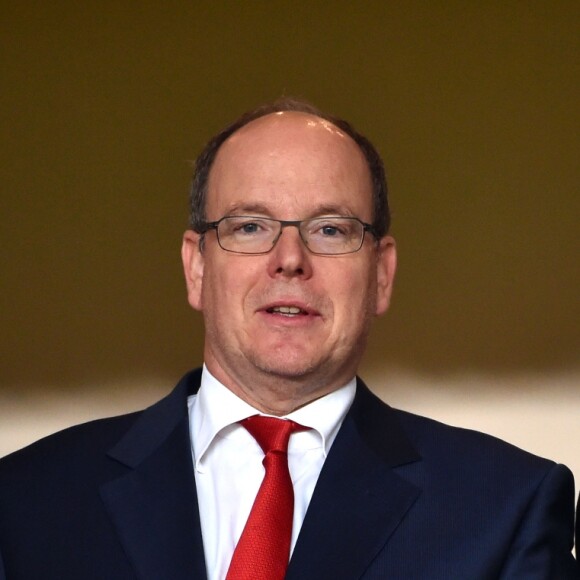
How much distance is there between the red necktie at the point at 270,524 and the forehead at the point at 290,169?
1.23 feet

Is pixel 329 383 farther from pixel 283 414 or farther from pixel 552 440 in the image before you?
pixel 552 440

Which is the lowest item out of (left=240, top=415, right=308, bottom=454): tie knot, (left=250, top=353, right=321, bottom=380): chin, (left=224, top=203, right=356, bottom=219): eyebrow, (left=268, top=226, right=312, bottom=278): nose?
(left=240, top=415, right=308, bottom=454): tie knot

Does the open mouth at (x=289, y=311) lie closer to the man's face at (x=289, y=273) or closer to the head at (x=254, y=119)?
the man's face at (x=289, y=273)

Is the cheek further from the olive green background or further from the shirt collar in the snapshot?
the olive green background

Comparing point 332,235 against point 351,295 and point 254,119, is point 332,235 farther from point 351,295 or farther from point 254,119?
point 254,119

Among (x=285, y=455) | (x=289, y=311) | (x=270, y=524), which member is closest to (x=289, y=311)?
(x=289, y=311)

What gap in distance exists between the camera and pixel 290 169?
2.61 m

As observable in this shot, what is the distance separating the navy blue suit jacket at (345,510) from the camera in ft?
7.98

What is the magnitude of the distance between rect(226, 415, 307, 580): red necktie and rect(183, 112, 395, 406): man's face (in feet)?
0.34

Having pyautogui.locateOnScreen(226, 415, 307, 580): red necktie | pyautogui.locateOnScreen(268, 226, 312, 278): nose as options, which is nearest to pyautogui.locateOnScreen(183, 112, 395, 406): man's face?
pyautogui.locateOnScreen(268, 226, 312, 278): nose

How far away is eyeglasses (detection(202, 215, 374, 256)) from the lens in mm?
2574

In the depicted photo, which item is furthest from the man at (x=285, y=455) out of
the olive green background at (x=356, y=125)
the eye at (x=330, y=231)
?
the olive green background at (x=356, y=125)

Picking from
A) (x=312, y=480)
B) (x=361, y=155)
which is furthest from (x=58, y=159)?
(x=312, y=480)

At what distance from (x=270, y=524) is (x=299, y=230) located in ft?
1.56
